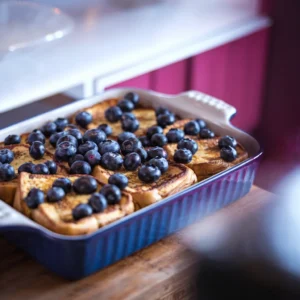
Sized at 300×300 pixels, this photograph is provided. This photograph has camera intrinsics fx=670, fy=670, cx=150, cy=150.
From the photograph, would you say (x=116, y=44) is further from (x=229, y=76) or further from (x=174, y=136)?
(x=174, y=136)

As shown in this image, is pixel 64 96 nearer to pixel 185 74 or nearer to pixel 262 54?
pixel 185 74

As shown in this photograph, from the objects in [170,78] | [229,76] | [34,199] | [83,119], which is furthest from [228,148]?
[229,76]

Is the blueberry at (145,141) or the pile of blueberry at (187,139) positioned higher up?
the pile of blueberry at (187,139)

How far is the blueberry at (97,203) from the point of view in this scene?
1.14 meters

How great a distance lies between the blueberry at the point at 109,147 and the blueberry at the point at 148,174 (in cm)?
10

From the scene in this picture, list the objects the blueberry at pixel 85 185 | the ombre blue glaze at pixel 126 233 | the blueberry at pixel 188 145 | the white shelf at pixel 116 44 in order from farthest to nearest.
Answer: the white shelf at pixel 116 44 → the blueberry at pixel 188 145 → the blueberry at pixel 85 185 → the ombre blue glaze at pixel 126 233

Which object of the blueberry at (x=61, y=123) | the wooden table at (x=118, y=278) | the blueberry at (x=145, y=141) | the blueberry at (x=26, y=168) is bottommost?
the wooden table at (x=118, y=278)

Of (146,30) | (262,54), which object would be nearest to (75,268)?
(146,30)

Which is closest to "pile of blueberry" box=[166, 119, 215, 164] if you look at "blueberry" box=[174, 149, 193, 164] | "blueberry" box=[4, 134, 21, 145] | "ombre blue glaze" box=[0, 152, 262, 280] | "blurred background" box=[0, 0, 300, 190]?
"blueberry" box=[174, 149, 193, 164]

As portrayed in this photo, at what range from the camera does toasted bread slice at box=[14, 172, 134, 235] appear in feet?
3.61

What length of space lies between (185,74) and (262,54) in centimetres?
46

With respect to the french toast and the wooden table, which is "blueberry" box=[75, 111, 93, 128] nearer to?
the french toast

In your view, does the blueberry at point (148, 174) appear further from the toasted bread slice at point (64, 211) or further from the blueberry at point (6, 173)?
the blueberry at point (6, 173)

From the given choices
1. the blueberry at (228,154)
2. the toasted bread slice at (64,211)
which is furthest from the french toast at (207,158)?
the toasted bread slice at (64,211)
